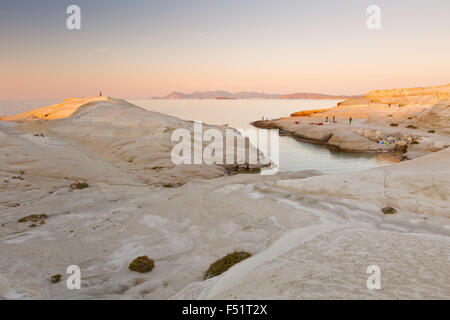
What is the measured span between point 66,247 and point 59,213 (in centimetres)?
564

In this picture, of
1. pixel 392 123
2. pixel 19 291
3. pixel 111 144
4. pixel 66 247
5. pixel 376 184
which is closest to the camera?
pixel 19 291

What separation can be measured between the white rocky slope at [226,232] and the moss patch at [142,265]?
424 millimetres

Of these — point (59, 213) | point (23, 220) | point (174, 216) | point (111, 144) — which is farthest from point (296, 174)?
point (111, 144)

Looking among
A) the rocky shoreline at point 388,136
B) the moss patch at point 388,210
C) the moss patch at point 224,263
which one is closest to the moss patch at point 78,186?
the moss patch at point 224,263

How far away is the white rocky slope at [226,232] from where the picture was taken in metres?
8.38

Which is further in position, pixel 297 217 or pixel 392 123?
pixel 392 123

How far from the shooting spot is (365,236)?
440 inches

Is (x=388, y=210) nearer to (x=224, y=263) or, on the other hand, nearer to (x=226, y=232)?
(x=226, y=232)

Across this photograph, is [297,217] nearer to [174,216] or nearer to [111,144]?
[174,216]

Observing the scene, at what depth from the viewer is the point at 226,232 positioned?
53.4ft

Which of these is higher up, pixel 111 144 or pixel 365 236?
pixel 111 144

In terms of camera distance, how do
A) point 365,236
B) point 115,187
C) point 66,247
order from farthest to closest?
point 115,187 → point 66,247 → point 365,236

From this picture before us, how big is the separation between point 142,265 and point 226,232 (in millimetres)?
5541

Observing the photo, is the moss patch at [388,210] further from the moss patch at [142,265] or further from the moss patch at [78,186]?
the moss patch at [78,186]
